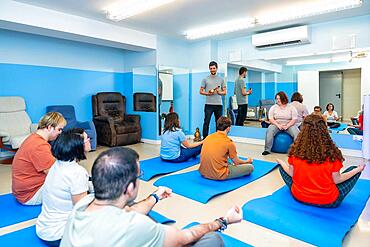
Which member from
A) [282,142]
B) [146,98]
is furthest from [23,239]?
[146,98]

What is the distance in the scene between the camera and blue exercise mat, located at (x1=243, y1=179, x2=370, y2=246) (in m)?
2.00

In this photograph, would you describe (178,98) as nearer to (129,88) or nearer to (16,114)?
(129,88)

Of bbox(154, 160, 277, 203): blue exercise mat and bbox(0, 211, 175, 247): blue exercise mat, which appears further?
bbox(154, 160, 277, 203): blue exercise mat

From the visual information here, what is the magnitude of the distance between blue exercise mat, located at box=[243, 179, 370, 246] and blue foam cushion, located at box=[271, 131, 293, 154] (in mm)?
2075

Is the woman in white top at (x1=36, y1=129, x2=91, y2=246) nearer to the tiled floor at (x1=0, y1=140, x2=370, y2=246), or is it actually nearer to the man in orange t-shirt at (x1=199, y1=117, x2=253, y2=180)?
the tiled floor at (x1=0, y1=140, x2=370, y2=246)

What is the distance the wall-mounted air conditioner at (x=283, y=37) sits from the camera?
5.06 metres

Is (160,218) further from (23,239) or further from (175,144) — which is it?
(175,144)

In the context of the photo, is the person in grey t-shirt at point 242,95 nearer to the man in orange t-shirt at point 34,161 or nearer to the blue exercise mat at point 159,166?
the blue exercise mat at point 159,166

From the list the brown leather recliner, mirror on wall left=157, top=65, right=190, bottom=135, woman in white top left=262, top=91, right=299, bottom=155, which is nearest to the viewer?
woman in white top left=262, top=91, right=299, bottom=155

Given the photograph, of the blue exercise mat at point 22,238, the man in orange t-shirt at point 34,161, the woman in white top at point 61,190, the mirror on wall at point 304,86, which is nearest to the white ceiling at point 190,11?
the mirror on wall at point 304,86

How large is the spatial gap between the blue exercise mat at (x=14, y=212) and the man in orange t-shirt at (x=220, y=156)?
1.80m

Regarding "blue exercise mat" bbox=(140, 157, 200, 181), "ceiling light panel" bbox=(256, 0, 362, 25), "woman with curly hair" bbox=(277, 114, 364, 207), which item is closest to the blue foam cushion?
"blue exercise mat" bbox=(140, 157, 200, 181)

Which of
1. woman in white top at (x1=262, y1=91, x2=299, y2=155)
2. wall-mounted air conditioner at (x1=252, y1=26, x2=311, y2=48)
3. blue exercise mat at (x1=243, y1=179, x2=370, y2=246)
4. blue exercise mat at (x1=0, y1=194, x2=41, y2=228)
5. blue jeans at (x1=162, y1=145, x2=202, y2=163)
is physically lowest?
blue exercise mat at (x1=0, y1=194, x2=41, y2=228)

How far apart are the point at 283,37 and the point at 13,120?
510 cm
